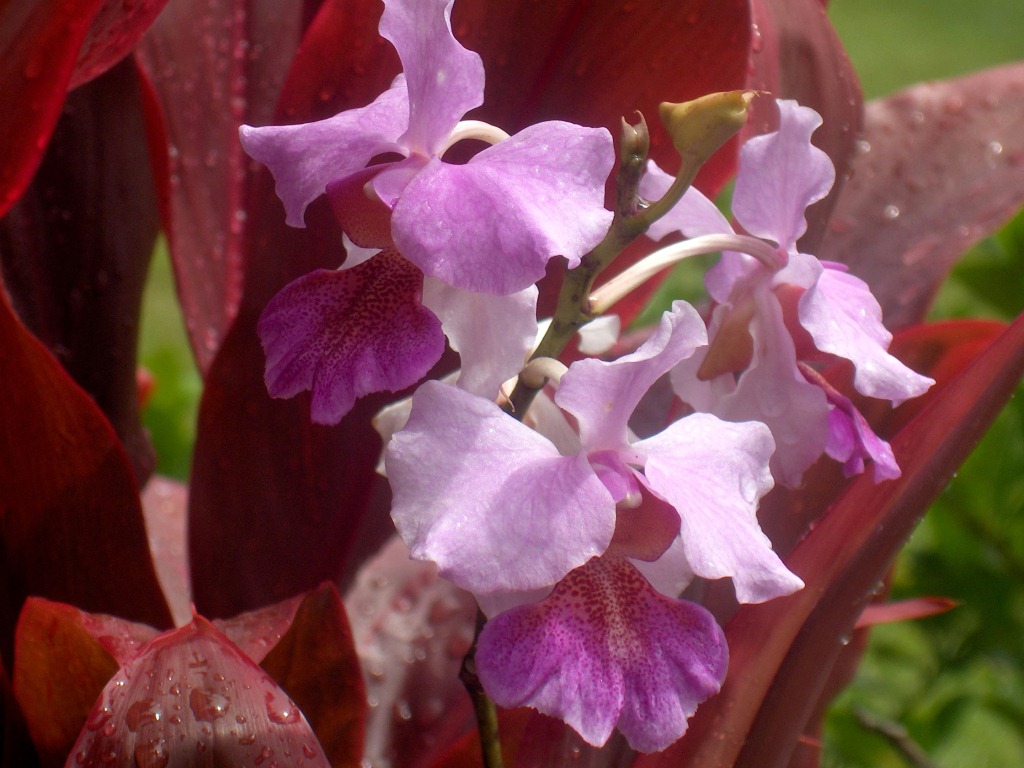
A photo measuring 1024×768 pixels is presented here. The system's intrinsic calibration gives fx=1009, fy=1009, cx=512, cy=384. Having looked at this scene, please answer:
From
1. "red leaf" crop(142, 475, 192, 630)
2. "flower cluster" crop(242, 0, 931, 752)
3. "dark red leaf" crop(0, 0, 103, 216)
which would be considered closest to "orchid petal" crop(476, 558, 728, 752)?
"flower cluster" crop(242, 0, 931, 752)

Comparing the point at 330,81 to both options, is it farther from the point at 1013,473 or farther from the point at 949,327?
the point at 1013,473

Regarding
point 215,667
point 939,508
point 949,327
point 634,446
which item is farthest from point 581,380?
point 939,508

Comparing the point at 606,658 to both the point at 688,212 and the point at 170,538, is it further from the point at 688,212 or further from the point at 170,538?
the point at 170,538

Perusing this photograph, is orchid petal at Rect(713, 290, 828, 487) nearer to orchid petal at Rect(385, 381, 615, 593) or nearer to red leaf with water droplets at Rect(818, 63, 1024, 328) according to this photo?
orchid petal at Rect(385, 381, 615, 593)

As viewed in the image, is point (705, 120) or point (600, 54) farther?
point (600, 54)

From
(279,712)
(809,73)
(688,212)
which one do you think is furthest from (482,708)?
(809,73)

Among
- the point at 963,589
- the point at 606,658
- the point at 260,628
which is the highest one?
the point at 606,658
